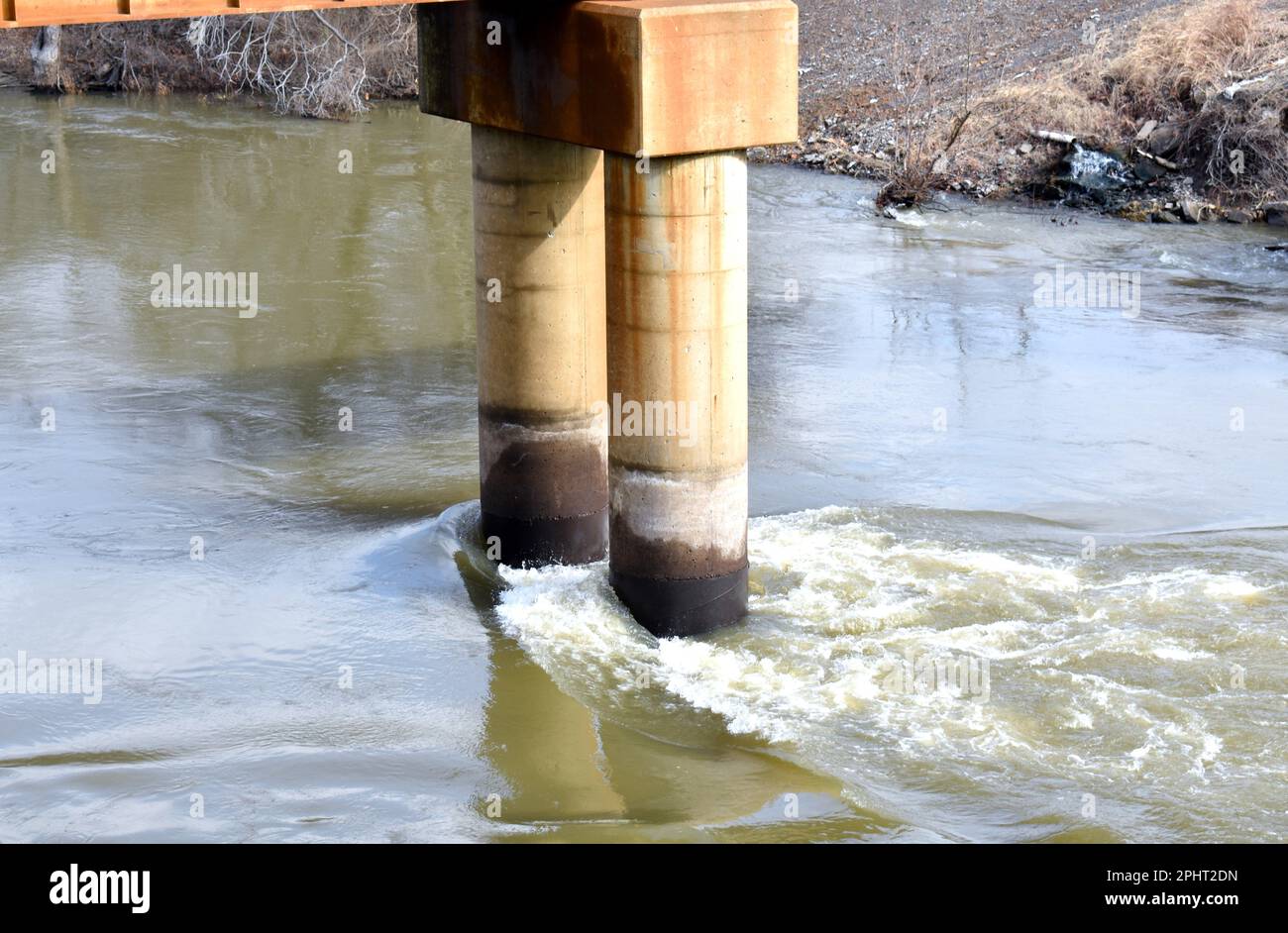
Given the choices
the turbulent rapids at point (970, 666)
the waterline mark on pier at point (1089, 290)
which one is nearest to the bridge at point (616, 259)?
the turbulent rapids at point (970, 666)

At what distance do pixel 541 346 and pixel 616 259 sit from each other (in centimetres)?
185

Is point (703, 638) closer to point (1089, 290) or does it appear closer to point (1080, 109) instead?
point (1089, 290)

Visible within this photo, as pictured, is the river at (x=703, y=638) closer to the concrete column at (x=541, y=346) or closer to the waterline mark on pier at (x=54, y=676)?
the waterline mark on pier at (x=54, y=676)

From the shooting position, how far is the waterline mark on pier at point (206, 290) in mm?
23000

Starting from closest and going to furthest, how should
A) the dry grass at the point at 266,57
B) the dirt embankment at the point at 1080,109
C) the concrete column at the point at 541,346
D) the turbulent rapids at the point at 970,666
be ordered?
1. the turbulent rapids at the point at 970,666
2. the concrete column at the point at 541,346
3. the dirt embankment at the point at 1080,109
4. the dry grass at the point at 266,57

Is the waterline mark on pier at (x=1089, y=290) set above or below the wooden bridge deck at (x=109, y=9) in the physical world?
below

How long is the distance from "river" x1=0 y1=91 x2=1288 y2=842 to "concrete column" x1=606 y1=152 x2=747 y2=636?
502 millimetres

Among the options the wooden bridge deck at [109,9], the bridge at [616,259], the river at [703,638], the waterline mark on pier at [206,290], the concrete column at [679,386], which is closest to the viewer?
the wooden bridge deck at [109,9]

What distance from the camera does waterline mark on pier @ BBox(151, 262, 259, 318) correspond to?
23000mm

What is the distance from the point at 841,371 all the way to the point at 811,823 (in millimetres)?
10505

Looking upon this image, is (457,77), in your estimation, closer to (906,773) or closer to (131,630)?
(131,630)

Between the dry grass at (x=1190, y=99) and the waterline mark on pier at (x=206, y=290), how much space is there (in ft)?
44.5

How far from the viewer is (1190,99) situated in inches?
1153
